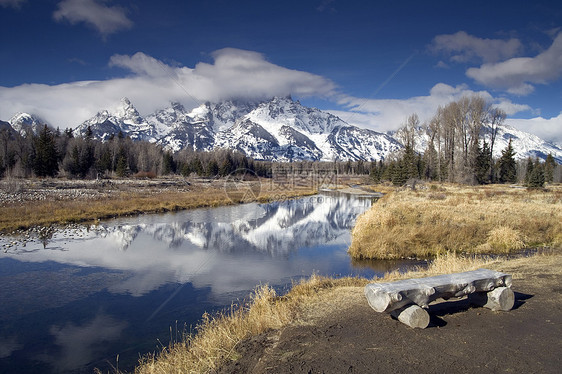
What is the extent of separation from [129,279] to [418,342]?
12.1 m

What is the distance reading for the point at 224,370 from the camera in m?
5.84

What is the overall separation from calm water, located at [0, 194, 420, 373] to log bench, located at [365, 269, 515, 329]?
19.5ft

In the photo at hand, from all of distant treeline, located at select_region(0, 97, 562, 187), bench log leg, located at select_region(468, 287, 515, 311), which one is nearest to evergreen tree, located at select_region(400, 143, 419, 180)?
distant treeline, located at select_region(0, 97, 562, 187)

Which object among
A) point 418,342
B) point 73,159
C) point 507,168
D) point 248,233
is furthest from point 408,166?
point 73,159

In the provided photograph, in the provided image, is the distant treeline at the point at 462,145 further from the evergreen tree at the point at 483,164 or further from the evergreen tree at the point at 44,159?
the evergreen tree at the point at 44,159

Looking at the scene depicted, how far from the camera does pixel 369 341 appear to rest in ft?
20.9

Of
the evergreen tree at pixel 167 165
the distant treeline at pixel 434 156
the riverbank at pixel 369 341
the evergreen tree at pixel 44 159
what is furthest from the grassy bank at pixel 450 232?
the evergreen tree at pixel 167 165

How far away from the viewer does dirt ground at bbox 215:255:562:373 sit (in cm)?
543

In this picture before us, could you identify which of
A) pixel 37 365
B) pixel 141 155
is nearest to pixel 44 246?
pixel 37 365

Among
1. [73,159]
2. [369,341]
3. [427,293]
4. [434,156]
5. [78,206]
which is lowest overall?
[78,206]

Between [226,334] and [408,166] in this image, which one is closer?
[226,334]

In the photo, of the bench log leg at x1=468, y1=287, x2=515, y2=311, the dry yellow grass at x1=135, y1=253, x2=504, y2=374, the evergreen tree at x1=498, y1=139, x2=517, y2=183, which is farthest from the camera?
the evergreen tree at x1=498, y1=139, x2=517, y2=183

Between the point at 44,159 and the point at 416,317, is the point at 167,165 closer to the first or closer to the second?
the point at 44,159

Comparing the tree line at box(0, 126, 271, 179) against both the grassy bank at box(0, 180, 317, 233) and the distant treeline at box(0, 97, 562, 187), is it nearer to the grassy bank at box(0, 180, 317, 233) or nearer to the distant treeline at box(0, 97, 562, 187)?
the distant treeline at box(0, 97, 562, 187)
